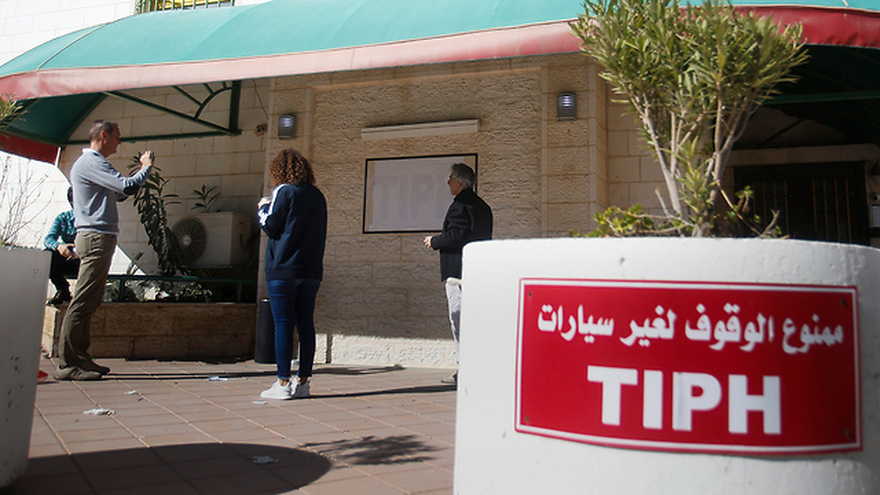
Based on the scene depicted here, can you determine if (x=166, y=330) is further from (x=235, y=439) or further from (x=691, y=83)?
(x=691, y=83)

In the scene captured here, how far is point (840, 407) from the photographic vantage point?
1777 millimetres

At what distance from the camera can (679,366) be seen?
1786 mm

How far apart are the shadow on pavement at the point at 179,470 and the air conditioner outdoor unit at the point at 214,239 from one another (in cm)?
548

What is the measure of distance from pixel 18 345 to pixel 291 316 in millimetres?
2389

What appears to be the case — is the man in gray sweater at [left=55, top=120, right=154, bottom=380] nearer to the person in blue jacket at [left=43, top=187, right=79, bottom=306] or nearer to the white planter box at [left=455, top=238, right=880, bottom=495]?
the person in blue jacket at [left=43, top=187, right=79, bottom=306]

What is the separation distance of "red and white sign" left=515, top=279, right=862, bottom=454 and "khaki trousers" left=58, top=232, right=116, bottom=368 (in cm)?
461

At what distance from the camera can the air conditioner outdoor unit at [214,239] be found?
27.8ft

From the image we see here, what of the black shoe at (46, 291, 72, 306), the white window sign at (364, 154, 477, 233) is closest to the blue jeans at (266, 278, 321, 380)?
the white window sign at (364, 154, 477, 233)

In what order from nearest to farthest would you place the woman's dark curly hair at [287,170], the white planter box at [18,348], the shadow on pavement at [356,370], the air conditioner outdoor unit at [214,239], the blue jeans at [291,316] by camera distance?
the white planter box at [18,348], the blue jeans at [291,316], the woman's dark curly hair at [287,170], the shadow on pavement at [356,370], the air conditioner outdoor unit at [214,239]

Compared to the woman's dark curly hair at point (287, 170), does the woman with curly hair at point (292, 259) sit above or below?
below

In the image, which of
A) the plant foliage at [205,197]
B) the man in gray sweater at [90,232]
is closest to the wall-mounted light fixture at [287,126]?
the plant foliage at [205,197]

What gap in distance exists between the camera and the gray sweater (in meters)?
5.20

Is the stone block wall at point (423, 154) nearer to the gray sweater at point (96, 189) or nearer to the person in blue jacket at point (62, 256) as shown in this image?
the person in blue jacket at point (62, 256)

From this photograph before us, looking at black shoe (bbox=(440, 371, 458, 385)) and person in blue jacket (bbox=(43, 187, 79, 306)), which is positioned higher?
person in blue jacket (bbox=(43, 187, 79, 306))
